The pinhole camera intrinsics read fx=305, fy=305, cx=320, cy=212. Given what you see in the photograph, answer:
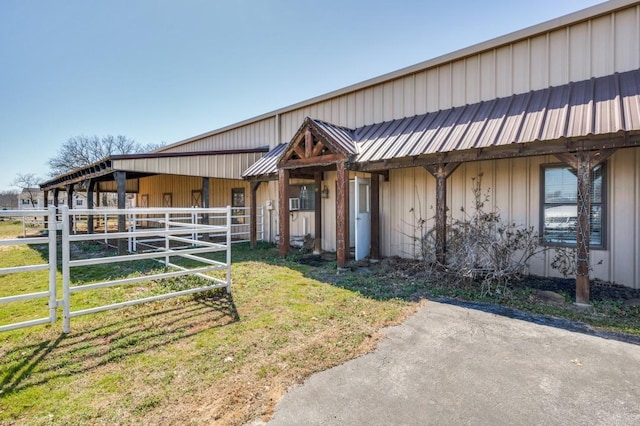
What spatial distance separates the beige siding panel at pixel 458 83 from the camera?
7285 mm

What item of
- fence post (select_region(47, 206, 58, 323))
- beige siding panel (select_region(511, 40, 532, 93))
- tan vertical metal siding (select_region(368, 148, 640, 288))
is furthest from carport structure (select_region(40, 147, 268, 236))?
beige siding panel (select_region(511, 40, 532, 93))

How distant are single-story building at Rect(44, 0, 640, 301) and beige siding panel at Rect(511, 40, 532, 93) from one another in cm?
2

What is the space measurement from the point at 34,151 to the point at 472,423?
163ft

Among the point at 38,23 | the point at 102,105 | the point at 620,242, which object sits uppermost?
the point at 102,105

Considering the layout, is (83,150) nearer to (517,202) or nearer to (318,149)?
(318,149)

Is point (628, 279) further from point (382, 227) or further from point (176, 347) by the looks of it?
point (176, 347)

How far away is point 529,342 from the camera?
3447 mm

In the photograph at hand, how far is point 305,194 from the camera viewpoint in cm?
1095

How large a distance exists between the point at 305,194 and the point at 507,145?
22.5ft

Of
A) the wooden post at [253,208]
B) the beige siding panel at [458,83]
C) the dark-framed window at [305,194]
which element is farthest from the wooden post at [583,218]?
the wooden post at [253,208]

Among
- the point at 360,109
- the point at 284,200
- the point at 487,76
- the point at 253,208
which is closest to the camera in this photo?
the point at 487,76

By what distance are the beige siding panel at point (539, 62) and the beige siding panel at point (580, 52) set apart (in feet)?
1.24

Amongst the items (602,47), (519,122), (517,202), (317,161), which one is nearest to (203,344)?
(317,161)

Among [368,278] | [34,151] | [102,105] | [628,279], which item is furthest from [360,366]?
[34,151]
